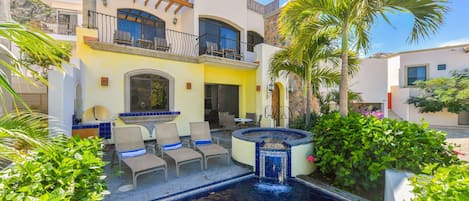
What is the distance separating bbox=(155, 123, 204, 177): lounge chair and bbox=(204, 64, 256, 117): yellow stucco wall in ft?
17.6

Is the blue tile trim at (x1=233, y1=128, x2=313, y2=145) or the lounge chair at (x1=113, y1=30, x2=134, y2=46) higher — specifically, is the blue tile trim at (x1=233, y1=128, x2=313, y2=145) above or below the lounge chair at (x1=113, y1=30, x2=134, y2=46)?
below

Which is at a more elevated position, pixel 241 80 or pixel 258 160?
pixel 241 80

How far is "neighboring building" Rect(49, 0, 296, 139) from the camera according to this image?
24.6ft

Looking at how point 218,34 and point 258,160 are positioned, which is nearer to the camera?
point 258,160

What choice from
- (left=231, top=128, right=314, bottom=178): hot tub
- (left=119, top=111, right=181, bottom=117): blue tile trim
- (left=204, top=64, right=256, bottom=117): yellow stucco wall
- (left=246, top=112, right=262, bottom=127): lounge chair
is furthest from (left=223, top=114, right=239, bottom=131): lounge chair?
(left=231, top=128, right=314, bottom=178): hot tub

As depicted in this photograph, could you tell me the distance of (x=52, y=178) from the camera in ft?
6.34

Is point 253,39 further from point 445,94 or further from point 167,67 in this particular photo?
point 445,94

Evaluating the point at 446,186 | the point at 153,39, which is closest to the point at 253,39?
the point at 153,39

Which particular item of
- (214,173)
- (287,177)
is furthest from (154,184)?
(287,177)

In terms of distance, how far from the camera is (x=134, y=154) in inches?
207

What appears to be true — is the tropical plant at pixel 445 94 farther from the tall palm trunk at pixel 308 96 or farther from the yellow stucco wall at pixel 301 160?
the yellow stucco wall at pixel 301 160

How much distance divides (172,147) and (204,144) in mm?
1062

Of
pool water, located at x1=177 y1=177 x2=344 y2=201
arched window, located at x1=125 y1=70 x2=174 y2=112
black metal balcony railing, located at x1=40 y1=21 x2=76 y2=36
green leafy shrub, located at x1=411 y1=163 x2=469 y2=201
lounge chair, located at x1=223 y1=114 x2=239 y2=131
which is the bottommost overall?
pool water, located at x1=177 y1=177 x2=344 y2=201

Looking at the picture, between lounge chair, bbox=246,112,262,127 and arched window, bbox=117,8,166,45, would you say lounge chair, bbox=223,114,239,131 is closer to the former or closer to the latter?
lounge chair, bbox=246,112,262,127
